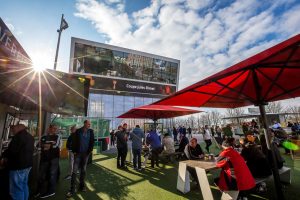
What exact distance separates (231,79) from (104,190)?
4.59 meters

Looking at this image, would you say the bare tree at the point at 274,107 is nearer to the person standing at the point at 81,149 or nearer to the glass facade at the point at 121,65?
the glass facade at the point at 121,65

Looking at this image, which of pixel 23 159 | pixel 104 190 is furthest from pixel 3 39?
pixel 104 190

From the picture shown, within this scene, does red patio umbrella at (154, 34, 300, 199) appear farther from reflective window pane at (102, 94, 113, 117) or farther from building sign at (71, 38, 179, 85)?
reflective window pane at (102, 94, 113, 117)

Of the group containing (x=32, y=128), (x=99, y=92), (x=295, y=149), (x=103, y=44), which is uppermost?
(x=103, y=44)

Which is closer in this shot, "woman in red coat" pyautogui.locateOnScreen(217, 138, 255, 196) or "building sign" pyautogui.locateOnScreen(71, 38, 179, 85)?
"woman in red coat" pyautogui.locateOnScreen(217, 138, 255, 196)

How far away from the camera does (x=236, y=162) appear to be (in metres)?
3.49

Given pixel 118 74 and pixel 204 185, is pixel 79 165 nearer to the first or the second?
pixel 204 185

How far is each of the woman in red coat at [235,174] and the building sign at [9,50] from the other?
4186 millimetres

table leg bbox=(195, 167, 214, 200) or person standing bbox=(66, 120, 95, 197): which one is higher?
person standing bbox=(66, 120, 95, 197)

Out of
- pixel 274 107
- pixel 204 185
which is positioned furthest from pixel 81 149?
pixel 274 107

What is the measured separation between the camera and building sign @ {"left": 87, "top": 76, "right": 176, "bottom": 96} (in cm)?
2780

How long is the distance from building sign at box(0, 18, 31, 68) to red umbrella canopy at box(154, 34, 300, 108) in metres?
3.14

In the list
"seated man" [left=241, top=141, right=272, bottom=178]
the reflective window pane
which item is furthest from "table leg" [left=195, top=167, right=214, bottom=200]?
the reflective window pane

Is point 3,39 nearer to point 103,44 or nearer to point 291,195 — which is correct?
point 291,195
